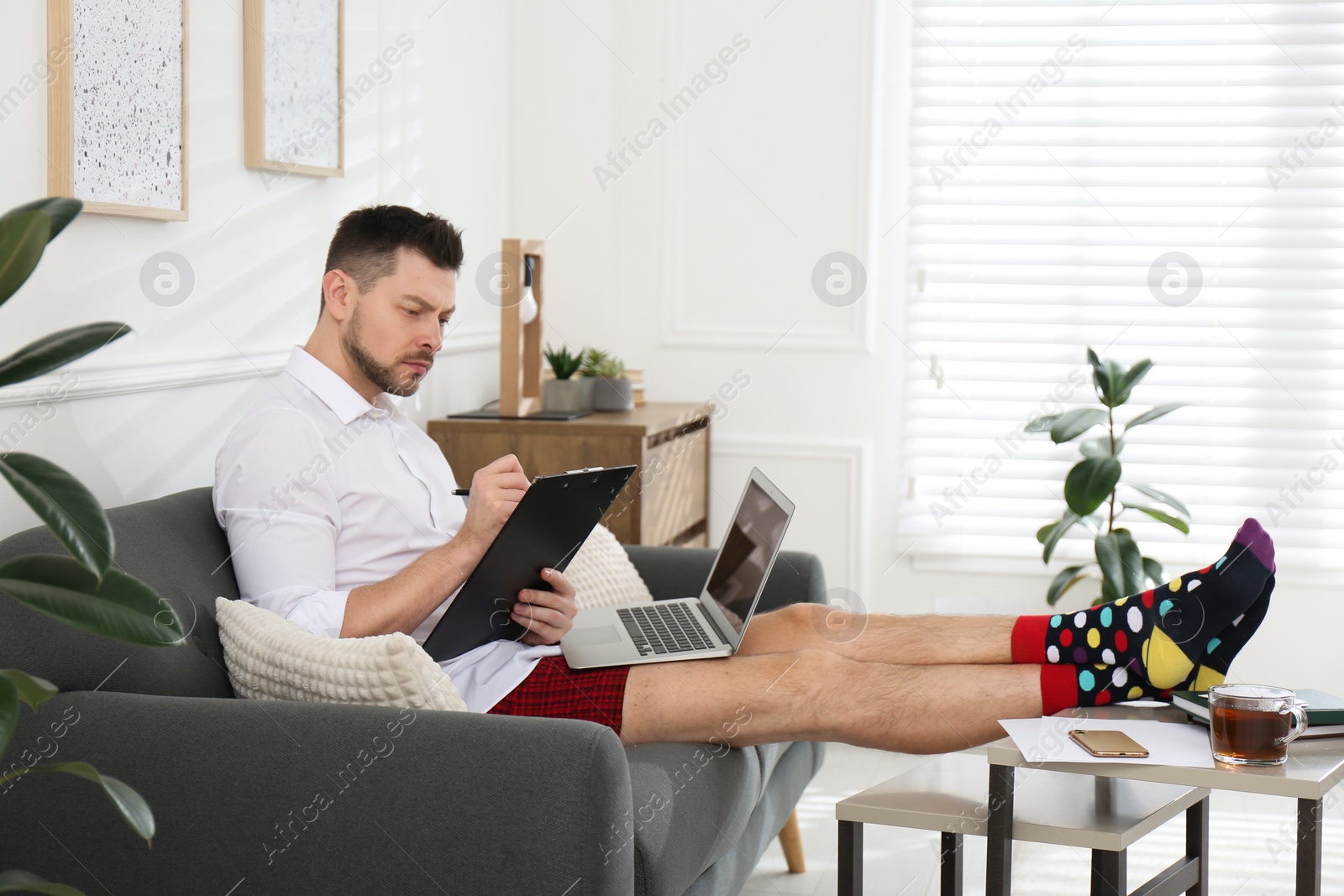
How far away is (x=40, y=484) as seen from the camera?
985 mm

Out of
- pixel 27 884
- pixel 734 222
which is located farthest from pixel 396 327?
pixel 734 222

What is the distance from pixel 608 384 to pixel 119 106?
1.45 m

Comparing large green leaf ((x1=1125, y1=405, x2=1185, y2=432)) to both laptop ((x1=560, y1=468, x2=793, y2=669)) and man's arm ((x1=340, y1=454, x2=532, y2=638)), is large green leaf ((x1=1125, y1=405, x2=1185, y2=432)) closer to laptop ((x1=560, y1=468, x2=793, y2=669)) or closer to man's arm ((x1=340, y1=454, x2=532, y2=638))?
laptop ((x1=560, y1=468, x2=793, y2=669))

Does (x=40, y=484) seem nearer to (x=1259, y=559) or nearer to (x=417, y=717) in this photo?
(x=417, y=717)

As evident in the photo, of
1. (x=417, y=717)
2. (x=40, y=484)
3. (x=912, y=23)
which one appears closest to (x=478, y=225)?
(x=912, y=23)

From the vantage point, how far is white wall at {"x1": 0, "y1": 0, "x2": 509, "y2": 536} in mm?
1747

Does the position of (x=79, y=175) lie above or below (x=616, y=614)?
above

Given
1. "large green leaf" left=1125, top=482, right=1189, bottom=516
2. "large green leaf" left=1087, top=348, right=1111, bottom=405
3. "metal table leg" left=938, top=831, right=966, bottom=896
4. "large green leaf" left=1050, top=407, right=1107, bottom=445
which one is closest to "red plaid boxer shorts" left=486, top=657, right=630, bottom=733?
"metal table leg" left=938, top=831, right=966, bottom=896

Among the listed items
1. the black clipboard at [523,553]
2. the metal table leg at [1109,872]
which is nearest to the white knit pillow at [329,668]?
the black clipboard at [523,553]

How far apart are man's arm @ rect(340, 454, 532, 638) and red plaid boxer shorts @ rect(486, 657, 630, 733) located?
0.18 m

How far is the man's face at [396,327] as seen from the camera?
2.02 metres

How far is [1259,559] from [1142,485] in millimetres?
1659

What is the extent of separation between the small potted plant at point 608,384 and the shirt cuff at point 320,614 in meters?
1.45

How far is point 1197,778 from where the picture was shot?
1466 mm
